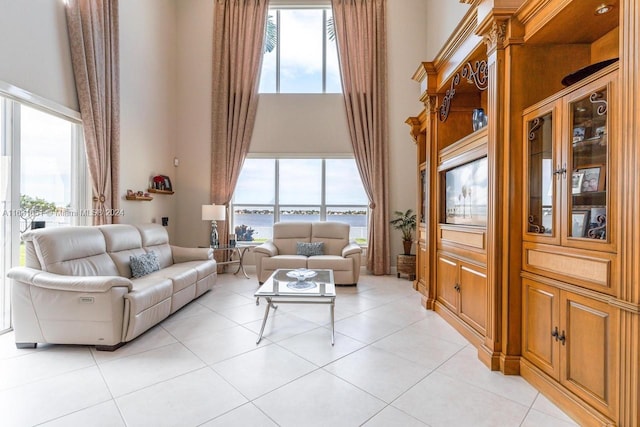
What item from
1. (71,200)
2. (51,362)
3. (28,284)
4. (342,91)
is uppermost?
(342,91)

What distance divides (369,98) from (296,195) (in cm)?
231

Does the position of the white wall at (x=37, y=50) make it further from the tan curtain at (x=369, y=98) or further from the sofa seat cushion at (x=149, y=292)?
the tan curtain at (x=369, y=98)

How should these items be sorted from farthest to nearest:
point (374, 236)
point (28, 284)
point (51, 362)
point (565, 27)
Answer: point (374, 236) < point (28, 284) < point (51, 362) < point (565, 27)

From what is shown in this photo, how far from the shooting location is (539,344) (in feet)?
6.53

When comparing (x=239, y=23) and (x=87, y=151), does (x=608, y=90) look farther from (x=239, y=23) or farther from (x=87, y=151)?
(x=239, y=23)

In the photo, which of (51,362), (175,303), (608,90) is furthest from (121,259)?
(608,90)

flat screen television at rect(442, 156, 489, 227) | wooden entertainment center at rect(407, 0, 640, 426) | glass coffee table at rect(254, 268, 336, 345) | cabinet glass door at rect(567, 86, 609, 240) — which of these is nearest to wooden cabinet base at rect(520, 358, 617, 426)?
wooden entertainment center at rect(407, 0, 640, 426)

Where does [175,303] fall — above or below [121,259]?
below

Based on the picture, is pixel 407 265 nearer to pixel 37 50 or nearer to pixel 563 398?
pixel 563 398

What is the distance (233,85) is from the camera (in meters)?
5.50

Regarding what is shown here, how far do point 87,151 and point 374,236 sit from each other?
14.6ft

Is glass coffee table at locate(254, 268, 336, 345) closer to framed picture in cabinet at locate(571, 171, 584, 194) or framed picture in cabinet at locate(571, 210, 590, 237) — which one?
framed picture in cabinet at locate(571, 210, 590, 237)

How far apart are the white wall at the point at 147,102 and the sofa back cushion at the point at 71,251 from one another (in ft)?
3.92

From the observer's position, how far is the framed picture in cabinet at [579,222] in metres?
1.70
